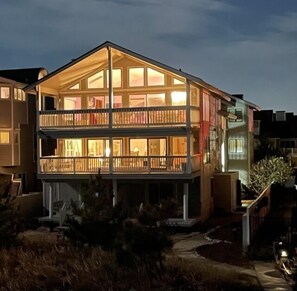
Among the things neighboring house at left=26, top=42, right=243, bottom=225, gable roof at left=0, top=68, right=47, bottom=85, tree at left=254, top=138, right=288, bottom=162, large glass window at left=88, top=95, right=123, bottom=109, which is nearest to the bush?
neighboring house at left=26, top=42, right=243, bottom=225

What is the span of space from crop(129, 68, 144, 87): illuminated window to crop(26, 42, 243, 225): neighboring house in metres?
0.05

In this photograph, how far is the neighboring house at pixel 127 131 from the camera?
87.2ft

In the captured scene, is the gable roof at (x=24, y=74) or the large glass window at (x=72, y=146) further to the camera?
the gable roof at (x=24, y=74)

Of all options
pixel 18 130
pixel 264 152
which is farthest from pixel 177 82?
pixel 264 152

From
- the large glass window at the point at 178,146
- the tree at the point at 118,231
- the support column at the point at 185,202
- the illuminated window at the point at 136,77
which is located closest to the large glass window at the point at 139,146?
the large glass window at the point at 178,146

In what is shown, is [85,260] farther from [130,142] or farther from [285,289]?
[130,142]

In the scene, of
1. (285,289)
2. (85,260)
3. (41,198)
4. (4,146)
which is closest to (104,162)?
(41,198)

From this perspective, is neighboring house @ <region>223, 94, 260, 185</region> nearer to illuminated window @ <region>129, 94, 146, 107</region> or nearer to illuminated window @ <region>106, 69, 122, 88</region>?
illuminated window @ <region>129, 94, 146, 107</region>

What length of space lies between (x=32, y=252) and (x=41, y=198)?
14.5 meters

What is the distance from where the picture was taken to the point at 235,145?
40.4 m

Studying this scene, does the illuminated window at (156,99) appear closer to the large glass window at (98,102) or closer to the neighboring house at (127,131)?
the neighboring house at (127,131)

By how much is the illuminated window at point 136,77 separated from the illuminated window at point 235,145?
529 inches

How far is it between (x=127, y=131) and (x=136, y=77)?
3.64m

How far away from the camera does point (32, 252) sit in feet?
58.5
